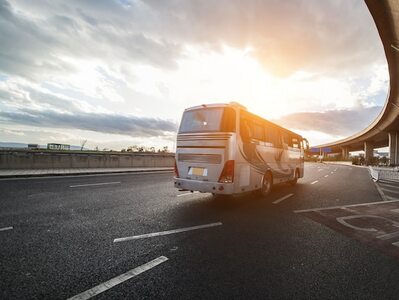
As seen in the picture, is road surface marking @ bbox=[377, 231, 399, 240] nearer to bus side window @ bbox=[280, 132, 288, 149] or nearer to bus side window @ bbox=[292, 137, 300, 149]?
bus side window @ bbox=[280, 132, 288, 149]

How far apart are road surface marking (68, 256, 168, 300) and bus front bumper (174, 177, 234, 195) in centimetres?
348

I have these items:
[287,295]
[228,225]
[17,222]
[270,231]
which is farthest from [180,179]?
[287,295]

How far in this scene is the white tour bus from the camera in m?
7.00

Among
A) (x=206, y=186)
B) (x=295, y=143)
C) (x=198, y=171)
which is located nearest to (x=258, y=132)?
(x=198, y=171)

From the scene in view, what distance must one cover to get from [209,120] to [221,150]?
1.13m

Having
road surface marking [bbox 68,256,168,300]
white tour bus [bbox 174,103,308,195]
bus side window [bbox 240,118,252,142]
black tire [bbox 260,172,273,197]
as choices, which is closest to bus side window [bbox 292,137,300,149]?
black tire [bbox 260,172,273,197]

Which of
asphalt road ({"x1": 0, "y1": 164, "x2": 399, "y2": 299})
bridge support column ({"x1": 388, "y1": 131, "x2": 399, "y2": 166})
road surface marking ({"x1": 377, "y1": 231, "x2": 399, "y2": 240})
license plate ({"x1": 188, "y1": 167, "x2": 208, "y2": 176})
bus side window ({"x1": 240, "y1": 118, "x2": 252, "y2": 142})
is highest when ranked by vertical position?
bridge support column ({"x1": 388, "y1": 131, "x2": 399, "y2": 166})

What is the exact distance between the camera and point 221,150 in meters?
7.03

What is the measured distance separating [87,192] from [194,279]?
724 centimetres

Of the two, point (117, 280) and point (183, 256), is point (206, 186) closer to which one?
point (183, 256)

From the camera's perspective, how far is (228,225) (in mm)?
5430

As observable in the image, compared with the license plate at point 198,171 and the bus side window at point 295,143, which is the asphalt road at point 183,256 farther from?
the bus side window at point 295,143

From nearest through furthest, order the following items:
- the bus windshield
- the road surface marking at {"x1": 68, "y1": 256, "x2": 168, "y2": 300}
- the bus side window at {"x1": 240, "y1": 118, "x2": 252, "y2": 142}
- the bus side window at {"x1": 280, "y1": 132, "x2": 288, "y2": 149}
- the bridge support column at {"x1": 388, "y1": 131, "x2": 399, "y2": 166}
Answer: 1. the road surface marking at {"x1": 68, "y1": 256, "x2": 168, "y2": 300}
2. the bus windshield
3. the bus side window at {"x1": 240, "y1": 118, "x2": 252, "y2": 142}
4. the bus side window at {"x1": 280, "y1": 132, "x2": 288, "y2": 149}
5. the bridge support column at {"x1": 388, "y1": 131, "x2": 399, "y2": 166}

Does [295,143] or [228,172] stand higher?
[295,143]
